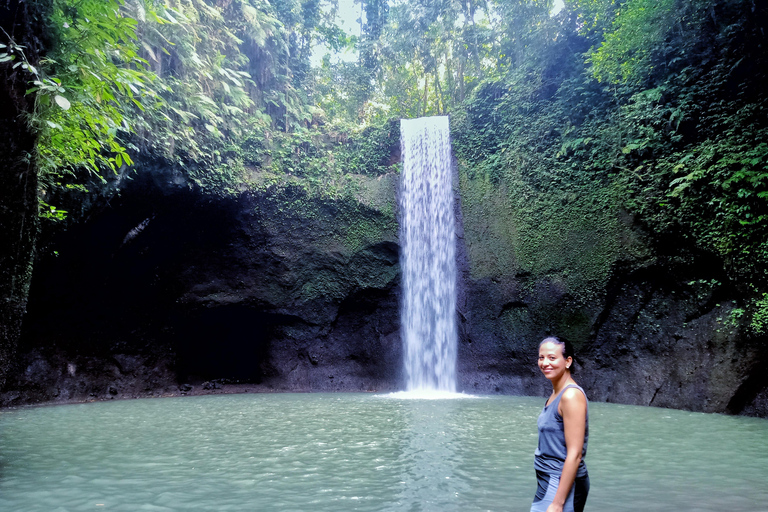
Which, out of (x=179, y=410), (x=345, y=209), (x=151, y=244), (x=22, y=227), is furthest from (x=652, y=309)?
(x=151, y=244)

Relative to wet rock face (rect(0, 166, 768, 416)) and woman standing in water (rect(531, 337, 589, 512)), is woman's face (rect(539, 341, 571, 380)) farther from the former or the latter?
wet rock face (rect(0, 166, 768, 416))

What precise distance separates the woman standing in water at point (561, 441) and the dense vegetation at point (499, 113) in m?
4.08

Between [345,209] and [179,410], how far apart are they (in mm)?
6977

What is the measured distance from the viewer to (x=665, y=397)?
372 inches

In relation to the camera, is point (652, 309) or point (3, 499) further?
point (652, 309)

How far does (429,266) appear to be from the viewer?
44.2 feet

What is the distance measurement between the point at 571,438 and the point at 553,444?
0.16 m

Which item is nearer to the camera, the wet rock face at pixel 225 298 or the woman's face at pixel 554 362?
the woman's face at pixel 554 362

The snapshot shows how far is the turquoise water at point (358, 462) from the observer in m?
3.61

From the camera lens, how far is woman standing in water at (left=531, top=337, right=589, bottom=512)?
6.41ft

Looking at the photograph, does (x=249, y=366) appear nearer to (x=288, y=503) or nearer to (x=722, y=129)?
(x=288, y=503)

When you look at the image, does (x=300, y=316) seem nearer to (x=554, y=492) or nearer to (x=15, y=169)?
(x=15, y=169)

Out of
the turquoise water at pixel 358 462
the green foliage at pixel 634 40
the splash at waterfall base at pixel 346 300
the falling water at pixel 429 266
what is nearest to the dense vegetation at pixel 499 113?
the green foliage at pixel 634 40

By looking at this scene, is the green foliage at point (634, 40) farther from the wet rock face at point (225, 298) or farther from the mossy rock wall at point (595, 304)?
the wet rock face at point (225, 298)
